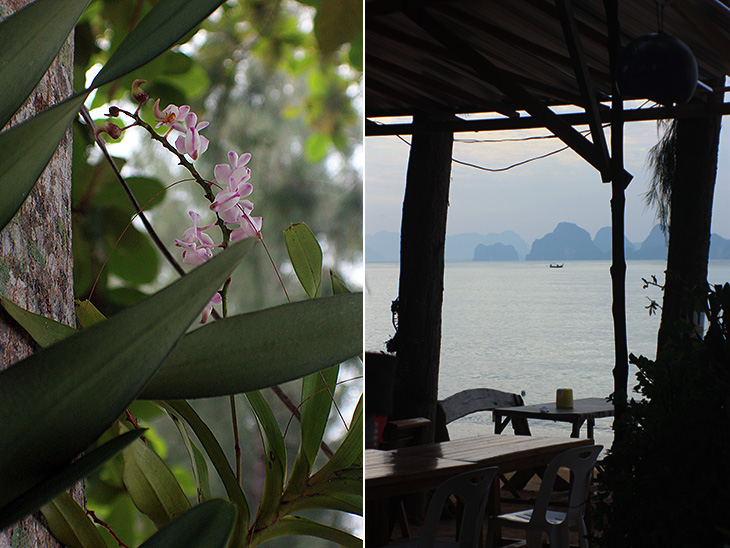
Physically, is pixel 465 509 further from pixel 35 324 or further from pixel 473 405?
pixel 35 324

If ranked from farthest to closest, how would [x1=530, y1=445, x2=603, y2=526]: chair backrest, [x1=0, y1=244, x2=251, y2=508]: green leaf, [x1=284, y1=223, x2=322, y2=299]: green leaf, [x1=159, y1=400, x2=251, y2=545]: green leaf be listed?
[x1=530, y1=445, x2=603, y2=526]: chair backrest, [x1=284, y1=223, x2=322, y2=299]: green leaf, [x1=159, y1=400, x2=251, y2=545]: green leaf, [x1=0, y1=244, x2=251, y2=508]: green leaf

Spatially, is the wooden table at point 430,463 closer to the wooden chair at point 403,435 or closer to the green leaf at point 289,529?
the wooden chair at point 403,435

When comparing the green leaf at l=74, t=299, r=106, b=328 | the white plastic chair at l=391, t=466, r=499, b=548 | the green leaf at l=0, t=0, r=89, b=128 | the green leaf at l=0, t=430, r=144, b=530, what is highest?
the green leaf at l=0, t=0, r=89, b=128

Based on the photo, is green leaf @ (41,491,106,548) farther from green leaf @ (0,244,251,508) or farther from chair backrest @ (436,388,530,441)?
chair backrest @ (436,388,530,441)

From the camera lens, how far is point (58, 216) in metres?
0.50

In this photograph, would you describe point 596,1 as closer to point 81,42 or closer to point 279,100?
point 279,100

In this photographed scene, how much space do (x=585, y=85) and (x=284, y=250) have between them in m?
0.63

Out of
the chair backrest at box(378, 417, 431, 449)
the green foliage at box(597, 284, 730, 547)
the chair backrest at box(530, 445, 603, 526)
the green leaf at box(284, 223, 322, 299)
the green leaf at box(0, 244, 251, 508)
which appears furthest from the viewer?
the chair backrest at box(378, 417, 431, 449)

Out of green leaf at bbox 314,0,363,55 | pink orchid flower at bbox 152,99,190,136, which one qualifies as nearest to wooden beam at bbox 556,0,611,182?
green leaf at bbox 314,0,363,55

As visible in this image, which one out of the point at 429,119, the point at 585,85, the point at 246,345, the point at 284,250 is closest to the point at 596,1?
the point at 585,85

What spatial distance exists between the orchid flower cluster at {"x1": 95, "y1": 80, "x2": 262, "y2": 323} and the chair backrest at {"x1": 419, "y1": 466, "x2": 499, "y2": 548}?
2.27 ft

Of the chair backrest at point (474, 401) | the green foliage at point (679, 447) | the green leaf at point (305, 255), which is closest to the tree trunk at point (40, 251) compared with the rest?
the green leaf at point (305, 255)

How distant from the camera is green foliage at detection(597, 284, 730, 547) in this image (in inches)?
36.3

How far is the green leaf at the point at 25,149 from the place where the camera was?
0.29 m
